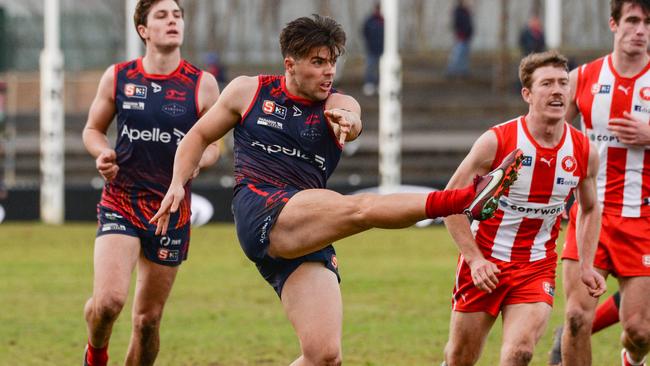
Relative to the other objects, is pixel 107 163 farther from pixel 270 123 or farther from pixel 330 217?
pixel 330 217

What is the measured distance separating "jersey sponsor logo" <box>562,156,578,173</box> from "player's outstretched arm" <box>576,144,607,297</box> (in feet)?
0.36

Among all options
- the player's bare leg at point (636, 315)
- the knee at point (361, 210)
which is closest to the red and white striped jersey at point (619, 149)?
the player's bare leg at point (636, 315)

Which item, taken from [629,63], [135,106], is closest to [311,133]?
[135,106]

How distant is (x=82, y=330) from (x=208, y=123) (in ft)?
15.4

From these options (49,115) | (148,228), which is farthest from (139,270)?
(49,115)

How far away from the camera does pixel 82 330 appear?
1140cm

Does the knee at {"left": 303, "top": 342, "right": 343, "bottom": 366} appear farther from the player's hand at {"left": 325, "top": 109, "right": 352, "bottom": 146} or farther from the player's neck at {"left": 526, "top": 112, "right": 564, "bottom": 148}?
the player's neck at {"left": 526, "top": 112, "right": 564, "bottom": 148}

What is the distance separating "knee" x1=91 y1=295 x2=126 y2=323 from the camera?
8.02 metres

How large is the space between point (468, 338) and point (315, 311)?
120 centimetres

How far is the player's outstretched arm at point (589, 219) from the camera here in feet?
25.3

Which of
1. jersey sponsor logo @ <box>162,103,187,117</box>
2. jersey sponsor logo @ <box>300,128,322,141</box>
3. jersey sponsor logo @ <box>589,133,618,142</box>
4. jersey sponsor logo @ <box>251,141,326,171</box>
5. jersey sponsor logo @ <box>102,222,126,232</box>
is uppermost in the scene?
jersey sponsor logo @ <box>300,128,322,141</box>

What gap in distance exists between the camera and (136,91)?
342 inches

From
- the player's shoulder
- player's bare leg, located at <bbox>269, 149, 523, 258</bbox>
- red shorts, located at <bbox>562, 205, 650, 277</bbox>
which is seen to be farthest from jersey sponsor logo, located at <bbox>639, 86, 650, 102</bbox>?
the player's shoulder

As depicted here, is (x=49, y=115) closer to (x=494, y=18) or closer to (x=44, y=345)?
(x=44, y=345)
